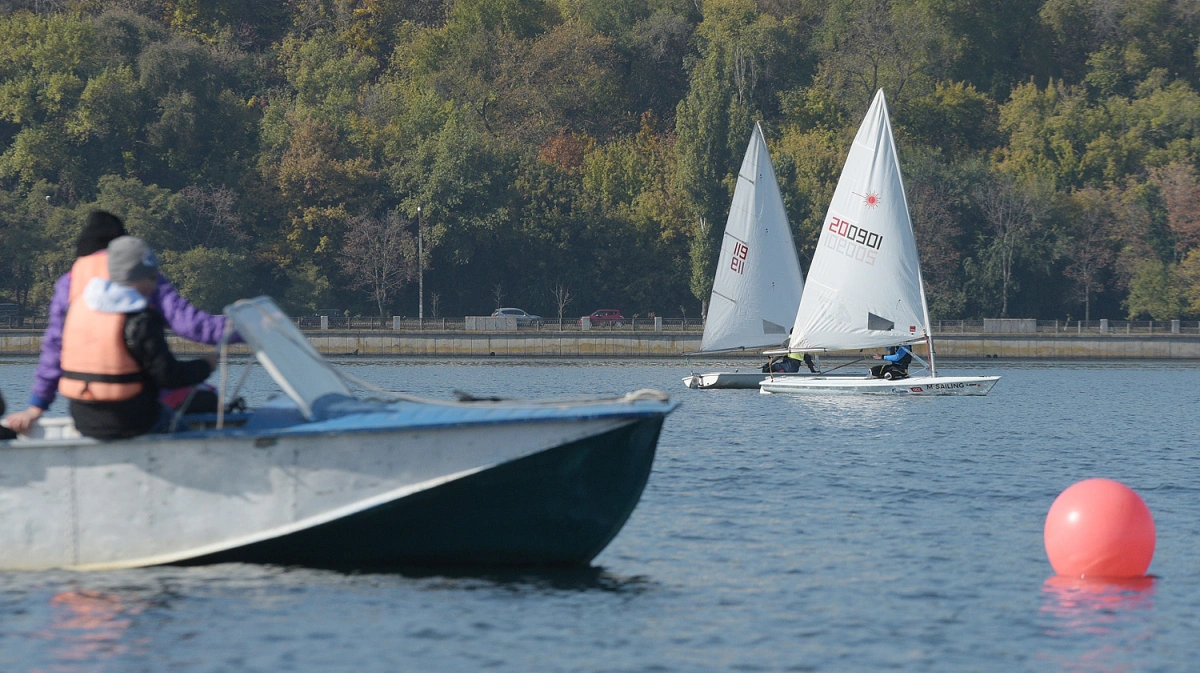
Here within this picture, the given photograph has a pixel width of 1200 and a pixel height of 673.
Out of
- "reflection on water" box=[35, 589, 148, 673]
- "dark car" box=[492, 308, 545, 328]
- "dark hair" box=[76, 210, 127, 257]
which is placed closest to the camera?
"reflection on water" box=[35, 589, 148, 673]

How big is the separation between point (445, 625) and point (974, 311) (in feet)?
272

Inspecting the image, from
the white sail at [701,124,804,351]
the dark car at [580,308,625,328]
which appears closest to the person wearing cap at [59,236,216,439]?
the white sail at [701,124,804,351]

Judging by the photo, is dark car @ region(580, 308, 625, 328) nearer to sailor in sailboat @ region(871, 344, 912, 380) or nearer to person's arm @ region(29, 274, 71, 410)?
sailor in sailboat @ region(871, 344, 912, 380)

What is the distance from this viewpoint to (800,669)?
12.8 m

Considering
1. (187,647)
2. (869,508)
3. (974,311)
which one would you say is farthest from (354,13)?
(187,647)

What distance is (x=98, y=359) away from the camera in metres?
14.4

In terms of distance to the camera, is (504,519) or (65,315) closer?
(65,315)

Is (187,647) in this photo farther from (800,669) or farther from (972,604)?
(972,604)

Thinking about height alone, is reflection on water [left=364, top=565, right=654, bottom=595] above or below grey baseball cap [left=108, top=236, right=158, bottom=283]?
below

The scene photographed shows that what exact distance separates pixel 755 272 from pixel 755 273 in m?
0.03

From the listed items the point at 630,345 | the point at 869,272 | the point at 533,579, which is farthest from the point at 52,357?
the point at 630,345

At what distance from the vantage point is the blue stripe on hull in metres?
15.1

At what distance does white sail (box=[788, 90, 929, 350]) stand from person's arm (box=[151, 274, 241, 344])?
3382 cm

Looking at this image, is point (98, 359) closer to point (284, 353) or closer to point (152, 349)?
point (152, 349)
